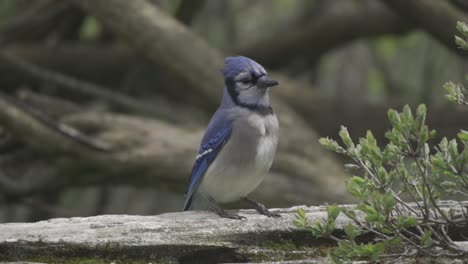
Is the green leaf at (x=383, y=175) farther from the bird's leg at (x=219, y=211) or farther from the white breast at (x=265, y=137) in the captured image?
the white breast at (x=265, y=137)

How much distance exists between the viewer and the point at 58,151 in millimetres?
6312

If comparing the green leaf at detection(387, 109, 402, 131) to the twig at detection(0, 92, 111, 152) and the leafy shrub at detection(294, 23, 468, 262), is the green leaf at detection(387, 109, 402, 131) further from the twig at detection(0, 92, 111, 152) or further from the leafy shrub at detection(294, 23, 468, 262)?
the twig at detection(0, 92, 111, 152)

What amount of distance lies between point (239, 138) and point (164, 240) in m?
1.12

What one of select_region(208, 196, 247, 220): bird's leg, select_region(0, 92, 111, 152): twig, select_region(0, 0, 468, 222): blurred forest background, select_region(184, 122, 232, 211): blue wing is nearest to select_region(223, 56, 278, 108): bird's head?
select_region(184, 122, 232, 211): blue wing

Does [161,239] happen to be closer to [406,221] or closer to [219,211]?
[219,211]

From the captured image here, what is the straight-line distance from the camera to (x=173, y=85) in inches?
311

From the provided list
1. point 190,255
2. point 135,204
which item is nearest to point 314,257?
point 190,255

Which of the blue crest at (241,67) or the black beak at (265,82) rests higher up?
the blue crest at (241,67)

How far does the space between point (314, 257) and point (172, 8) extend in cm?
586

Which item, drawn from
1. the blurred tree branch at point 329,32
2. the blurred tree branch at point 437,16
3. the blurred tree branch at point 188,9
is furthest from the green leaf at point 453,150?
the blurred tree branch at point 329,32

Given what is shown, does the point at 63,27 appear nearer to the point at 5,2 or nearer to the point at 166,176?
the point at 5,2

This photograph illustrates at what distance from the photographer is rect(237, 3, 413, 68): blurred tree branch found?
795 centimetres

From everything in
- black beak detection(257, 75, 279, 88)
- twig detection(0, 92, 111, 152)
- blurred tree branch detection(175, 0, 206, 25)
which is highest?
blurred tree branch detection(175, 0, 206, 25)

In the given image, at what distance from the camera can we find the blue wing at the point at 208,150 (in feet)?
13.6
